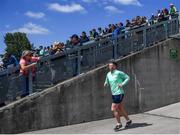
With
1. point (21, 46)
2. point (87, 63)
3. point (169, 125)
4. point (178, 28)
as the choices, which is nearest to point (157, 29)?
point (178, 28)

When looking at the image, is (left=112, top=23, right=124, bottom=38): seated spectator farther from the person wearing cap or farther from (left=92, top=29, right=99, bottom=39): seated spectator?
the person wearing cap

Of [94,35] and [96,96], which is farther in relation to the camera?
[94,35]

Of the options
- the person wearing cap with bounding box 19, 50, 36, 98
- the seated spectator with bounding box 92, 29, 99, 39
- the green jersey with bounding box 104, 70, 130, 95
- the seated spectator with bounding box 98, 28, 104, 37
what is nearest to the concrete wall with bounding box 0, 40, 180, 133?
the person wearing cap with bounding box 19, 50, 36, 98

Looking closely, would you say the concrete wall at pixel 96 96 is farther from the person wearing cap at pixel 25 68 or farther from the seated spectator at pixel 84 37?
the seated spectator at pixel 84 37

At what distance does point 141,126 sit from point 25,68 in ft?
11.6

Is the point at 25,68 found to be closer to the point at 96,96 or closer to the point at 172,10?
the point at 96,96

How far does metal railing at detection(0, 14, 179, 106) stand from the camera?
12859 mm

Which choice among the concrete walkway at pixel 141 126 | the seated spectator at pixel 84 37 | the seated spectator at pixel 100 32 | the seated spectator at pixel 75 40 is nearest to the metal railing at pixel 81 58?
the concrete walkway at pixel 141 126

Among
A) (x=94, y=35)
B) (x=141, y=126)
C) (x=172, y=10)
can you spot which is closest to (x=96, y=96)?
(x=141, y=126)

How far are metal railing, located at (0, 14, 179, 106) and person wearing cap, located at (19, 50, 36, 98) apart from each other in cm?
13

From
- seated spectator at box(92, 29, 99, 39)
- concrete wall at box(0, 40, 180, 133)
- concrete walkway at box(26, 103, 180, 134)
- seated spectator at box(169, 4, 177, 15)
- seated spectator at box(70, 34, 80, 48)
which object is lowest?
concrete walkway at box(26, 103, 180, 134)

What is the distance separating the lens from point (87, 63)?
1449cm

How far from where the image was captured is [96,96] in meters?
13.6

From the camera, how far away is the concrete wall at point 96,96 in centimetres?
1180
